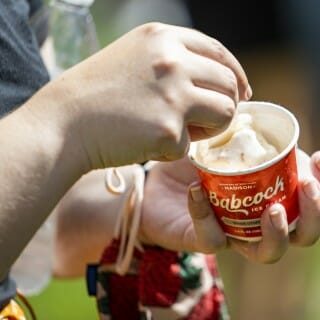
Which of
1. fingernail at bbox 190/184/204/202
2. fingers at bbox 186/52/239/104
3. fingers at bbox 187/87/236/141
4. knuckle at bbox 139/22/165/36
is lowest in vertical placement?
fingernail at bbox 190/184/204/202

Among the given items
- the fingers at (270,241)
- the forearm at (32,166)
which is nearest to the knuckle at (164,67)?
the forearm at (32,166)

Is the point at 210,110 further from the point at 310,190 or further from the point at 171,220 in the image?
the point at 171,220

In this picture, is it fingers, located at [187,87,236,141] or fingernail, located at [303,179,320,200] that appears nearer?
fingers, located at [187,87,236,141]

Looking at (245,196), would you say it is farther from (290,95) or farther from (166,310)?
(290,95)

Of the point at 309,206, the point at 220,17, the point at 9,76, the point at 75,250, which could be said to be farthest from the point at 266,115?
the point at 220,17

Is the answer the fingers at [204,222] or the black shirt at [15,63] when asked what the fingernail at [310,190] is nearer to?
the fingers at [204,222]

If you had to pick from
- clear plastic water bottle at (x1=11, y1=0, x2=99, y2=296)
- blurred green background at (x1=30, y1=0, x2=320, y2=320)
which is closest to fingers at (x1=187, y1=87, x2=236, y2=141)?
clear plastic water bottle at (x1=11, y1=0, x2=99, y2=296)

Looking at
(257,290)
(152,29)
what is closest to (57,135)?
(152,29)

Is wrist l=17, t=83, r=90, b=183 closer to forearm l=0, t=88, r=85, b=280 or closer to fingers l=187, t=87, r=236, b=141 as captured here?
forearm l=0, t=88, r=85, b=280
